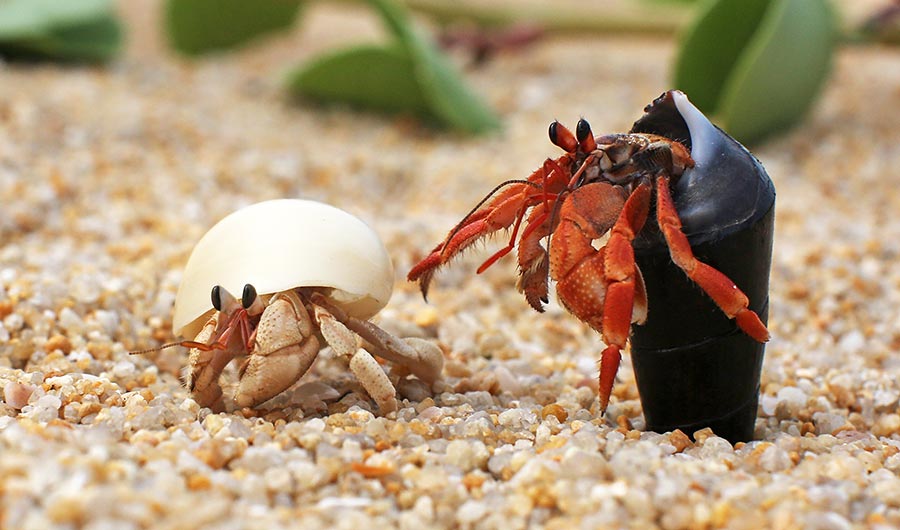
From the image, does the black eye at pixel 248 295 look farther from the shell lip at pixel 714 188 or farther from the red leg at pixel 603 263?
the shell lip at pixel 714 188

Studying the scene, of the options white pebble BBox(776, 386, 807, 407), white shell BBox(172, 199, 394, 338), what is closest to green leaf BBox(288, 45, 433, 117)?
white shell BBox(172, 199, 394, 338)

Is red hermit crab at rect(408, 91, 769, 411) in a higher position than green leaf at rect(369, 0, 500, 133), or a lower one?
lower

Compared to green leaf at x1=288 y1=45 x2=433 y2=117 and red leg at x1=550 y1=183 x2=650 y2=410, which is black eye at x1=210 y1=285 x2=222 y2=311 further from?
green leaf at x1=288 y1=45 x2=433 y2=117

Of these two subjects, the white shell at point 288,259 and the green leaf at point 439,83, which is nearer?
the white shell at point 288,259

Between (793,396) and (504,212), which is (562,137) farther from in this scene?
(793,396)

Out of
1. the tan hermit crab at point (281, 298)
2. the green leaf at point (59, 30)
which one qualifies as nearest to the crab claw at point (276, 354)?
the tan hermit crab at point (281, 298)

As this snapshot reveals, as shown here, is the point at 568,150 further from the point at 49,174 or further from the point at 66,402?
the point at 49,174

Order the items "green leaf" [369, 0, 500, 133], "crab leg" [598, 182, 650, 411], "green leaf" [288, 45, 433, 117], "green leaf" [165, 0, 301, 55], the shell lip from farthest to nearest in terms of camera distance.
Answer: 1. "green leaf" [165, 0, 301, 55]
2. "green leaf" [288, 45, 433, 117]
3. "green leaf" [369, 0, 500, 133]
4. the shell lip
5. "crab leg" [598, 182, 650, 411]
